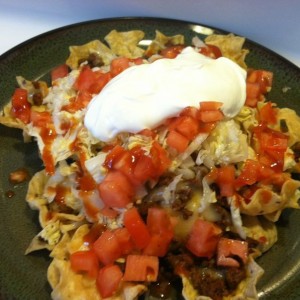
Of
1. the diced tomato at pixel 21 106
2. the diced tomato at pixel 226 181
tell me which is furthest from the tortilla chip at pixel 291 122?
the diced tomato at pixel 21 106

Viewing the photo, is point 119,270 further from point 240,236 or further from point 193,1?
point 193,1

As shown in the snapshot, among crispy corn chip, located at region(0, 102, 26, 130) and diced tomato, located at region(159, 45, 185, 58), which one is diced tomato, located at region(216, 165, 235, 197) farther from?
crispy corn chip, located at region(0, 102, 26, 130)

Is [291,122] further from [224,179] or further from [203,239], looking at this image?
[203,239]

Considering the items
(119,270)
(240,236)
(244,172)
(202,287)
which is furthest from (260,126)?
(119,270)

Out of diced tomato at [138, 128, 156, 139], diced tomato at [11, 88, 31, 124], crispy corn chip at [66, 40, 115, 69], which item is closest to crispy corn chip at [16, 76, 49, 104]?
diced tomato at [11, 88, 31, 124]

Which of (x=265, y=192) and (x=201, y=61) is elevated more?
(x=201, y=61)

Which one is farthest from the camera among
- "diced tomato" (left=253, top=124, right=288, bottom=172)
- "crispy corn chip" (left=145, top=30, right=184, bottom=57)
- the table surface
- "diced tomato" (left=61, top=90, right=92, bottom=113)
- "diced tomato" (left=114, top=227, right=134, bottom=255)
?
the table surface

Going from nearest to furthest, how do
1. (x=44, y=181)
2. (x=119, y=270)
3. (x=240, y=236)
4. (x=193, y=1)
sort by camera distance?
1. (x=119, y=270)
2. (x=240, y=236)
3. (x=44, y=181)
4. (x=193, y=1)
